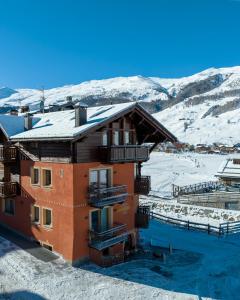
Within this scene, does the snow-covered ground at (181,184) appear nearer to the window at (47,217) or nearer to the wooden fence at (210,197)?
the wooden fence at (210,197)

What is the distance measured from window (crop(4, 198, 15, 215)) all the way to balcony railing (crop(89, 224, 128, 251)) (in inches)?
308

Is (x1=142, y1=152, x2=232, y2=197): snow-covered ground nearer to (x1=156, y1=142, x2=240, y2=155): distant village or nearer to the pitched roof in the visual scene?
the pitched roof

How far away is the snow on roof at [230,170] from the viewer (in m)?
49.6

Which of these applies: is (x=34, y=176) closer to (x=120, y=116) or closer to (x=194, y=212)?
(x=120, y=116)

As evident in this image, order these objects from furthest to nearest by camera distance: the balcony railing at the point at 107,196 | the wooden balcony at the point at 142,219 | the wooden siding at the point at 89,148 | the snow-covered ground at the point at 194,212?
1. the snow-covered ground at the point at 194,212
2. the wooden balcony at the point at 142,219
3. the balcony railing at the point at 107,196
4. the wooden siding at the point at 89,148

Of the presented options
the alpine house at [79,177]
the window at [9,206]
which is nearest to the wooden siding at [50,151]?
the alpine house at [79,177]

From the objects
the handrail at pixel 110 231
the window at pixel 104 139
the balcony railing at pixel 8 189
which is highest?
the window at pixel 104 139

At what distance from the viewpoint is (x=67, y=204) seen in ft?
70.1

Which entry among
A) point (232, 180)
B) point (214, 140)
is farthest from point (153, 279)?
point (214, 140)

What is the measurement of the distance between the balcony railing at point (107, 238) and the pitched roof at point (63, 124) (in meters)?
6.33

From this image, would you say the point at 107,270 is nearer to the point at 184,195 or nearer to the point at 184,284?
the point at 184,284

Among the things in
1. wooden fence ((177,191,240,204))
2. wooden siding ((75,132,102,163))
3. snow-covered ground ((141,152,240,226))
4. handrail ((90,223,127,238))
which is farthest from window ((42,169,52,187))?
wooden fence ((177,191,240,204))

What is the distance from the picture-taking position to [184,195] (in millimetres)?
46719

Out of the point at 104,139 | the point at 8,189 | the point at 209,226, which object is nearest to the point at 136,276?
the point at 104,139
